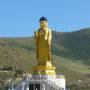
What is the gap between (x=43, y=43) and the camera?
42.9 metres

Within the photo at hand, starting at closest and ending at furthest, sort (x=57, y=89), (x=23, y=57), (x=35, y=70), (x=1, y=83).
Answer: (x=57, y=89) < (x=35, y=70) < (x=1, y=83) < (x=23, y=57)

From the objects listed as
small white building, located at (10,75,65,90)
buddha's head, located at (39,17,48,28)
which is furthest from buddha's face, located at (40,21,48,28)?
small white building, located at (10,75,65,90)

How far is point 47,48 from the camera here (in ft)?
141

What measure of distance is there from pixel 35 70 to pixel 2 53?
107714 mm

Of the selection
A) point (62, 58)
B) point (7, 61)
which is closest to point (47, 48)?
point (7, 61)

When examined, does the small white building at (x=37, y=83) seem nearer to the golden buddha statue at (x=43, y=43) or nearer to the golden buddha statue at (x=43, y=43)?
the golden buddha statue at (x=43, y=43)

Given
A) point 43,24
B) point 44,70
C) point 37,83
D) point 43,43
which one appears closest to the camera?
point 37,83

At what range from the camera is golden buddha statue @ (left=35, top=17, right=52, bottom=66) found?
42.6 metres

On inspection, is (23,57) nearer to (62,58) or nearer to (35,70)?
(62,58)

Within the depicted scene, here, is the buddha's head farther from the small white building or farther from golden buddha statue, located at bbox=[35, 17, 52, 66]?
the small white building

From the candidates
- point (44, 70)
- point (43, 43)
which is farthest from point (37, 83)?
point (43, 43)

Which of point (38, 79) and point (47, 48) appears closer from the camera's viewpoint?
point (38, 79)

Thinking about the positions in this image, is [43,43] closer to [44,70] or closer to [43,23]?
[43,23]

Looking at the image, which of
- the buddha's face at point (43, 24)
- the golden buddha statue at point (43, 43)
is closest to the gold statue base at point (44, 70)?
the golden buddha statue at point (43, 43)
